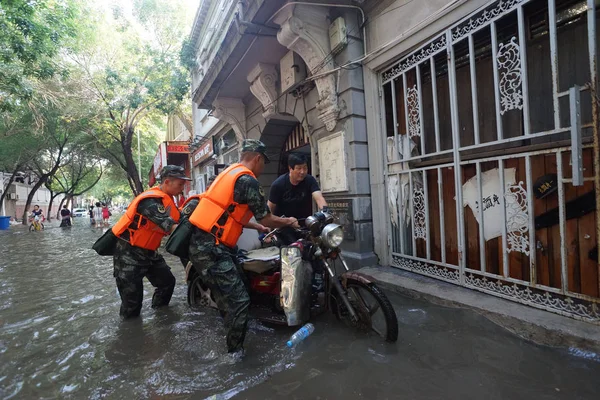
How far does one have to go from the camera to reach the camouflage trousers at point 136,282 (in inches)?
138

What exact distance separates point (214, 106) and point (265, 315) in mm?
6792

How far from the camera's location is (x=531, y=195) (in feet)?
9.64

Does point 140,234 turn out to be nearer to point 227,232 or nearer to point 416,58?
point 227,232

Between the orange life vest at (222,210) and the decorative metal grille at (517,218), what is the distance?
8.31 feet

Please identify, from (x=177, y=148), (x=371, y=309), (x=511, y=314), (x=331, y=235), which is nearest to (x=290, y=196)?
(x=331, y=235)

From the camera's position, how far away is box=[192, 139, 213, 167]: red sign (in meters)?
12.0

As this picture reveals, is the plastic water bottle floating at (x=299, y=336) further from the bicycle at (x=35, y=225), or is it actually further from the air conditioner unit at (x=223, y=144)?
the bicycle at (x=35, y=225)

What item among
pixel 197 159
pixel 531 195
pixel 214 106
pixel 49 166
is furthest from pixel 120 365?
pixel 49 166

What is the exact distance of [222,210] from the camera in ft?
8.68

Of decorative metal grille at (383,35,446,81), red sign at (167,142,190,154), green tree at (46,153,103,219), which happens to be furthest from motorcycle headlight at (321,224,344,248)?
green tree at (46,153,103,219)

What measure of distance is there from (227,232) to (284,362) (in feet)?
3.68

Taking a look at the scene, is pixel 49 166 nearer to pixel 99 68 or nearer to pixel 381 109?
pixel 99 68

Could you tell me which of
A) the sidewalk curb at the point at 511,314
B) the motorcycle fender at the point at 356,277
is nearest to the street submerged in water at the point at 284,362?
the sidewalk curb at the point at 511,314

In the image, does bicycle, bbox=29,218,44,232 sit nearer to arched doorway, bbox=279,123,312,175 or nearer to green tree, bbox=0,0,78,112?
green tree, bbox=0,0,78,112
